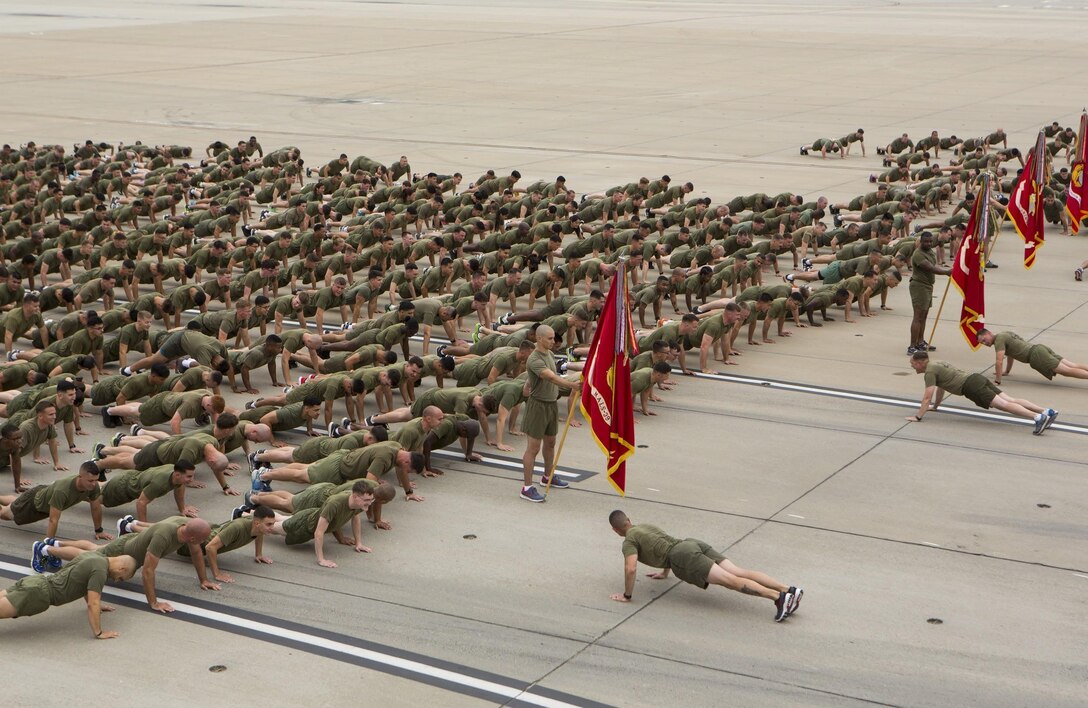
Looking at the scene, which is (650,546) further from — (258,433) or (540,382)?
(258,433)

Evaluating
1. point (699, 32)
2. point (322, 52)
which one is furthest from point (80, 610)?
point (699, 32)

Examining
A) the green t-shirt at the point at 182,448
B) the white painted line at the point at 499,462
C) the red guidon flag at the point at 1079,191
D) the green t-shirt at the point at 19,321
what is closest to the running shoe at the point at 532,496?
the white painted line at the point at 499,462

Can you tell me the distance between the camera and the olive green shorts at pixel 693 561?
13055mm

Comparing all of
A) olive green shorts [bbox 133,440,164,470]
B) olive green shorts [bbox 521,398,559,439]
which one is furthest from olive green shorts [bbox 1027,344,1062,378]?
olive green shorts [bbox 133,440,164,470]

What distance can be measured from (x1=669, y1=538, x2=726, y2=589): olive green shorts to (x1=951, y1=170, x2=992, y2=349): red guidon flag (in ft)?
31.5

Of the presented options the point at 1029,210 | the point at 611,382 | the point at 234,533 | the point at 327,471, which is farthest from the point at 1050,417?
the point at 234,533

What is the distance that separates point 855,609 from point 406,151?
30.4 meters

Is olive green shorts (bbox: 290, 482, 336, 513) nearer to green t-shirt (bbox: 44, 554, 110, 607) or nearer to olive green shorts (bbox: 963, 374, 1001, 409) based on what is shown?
green t-shirt (bbox: 44, 554, 110, 607)

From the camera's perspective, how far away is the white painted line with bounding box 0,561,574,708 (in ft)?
37.5

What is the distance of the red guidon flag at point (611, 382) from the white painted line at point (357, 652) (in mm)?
3869

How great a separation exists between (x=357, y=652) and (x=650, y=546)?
9.51 feet

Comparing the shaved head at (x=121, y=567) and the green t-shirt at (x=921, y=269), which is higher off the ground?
the green t-shirt at (x=921, y=269)

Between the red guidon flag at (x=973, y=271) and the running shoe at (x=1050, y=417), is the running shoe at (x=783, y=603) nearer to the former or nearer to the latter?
the running shoe at (x=1050, y=417)

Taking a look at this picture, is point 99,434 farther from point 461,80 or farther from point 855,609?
point 461,80
